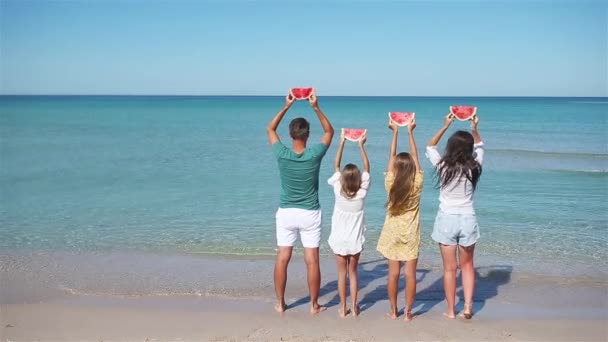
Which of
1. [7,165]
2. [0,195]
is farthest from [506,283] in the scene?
[7,165]

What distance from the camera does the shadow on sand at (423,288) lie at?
232 inches

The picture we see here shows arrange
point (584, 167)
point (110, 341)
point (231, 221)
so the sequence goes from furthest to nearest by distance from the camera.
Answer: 1. point (584, 167)
2. point (231, 221)
3. point (110, 341)

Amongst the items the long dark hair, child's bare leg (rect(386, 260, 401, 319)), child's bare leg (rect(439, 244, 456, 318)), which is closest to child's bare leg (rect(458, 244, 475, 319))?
child's bare leg (rect(439, 244, 456, 318))

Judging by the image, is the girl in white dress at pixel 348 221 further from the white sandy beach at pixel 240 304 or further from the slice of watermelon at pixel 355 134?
the white sandy beach at pixel 240 304

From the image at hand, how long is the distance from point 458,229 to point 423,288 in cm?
161

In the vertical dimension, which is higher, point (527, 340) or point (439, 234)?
point (439, 234)

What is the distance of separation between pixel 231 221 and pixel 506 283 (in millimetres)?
4855

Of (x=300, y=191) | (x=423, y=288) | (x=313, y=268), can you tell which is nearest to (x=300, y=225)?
(x=300, y=191)

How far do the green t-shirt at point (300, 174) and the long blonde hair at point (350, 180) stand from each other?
258 mm

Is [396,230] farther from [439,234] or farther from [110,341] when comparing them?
[110,341]

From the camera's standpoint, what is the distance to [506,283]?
6.67 m

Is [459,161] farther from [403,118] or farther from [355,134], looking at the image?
[355,134]

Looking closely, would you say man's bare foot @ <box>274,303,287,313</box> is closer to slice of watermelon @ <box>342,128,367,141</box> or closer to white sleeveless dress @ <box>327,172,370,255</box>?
white sleeveless dress @ <box>327,172,370,255</box>

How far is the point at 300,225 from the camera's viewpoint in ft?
17.1
